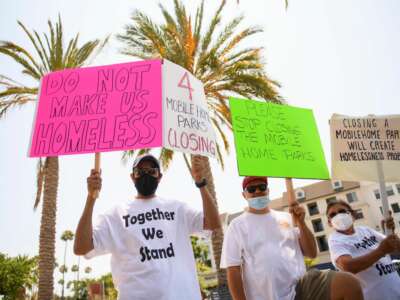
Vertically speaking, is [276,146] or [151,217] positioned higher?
[276,146]

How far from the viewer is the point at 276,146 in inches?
156

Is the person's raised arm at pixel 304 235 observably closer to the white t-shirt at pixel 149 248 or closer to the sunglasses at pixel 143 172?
the white t-shirt at pixel 149 248

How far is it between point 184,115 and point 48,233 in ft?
31.9

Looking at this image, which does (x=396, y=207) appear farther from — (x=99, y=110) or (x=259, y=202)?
(x=99, y=110)

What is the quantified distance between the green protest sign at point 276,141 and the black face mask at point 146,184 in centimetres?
89

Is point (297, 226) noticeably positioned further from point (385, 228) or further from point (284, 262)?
point (385, 228)

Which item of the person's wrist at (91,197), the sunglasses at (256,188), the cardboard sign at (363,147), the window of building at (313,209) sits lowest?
the person's wrist at (91,197)

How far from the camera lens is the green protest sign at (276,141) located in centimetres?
368

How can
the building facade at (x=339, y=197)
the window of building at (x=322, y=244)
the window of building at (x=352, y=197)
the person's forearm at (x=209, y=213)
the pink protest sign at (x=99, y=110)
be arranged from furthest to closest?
the window of building at (x=352, y=197)
the window of building at (x=322, y=244)
the building facade at (x=339, y=197)
the pink protest sign at (x=99, y=110)
the person's forearm at (x=209, y=213)

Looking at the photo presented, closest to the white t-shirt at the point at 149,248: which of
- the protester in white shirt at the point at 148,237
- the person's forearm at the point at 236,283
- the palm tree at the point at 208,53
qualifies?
the protester in white shirt at the point at 148,237

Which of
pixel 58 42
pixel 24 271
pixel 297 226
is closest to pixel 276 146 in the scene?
pixel 297 226

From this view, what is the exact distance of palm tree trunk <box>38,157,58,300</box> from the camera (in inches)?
423

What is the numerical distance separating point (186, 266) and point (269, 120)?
2.09 meters

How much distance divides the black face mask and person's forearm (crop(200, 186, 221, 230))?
1.41 ft
